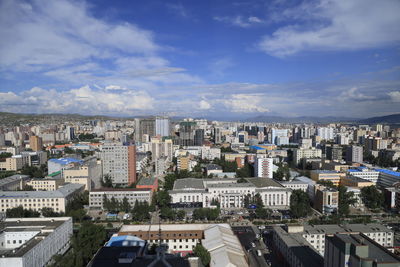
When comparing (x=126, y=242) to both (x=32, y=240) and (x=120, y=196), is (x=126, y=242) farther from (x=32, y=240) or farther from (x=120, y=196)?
(x=120, y=196)

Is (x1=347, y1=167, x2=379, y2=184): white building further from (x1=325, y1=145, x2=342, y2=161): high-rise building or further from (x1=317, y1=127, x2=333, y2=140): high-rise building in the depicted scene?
(x1=317, y1=127, x2=333, y2=140): high-rise building

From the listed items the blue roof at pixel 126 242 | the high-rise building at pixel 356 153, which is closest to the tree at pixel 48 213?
the blue roof at pixel 126 242

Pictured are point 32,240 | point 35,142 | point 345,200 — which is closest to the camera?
point 32,240

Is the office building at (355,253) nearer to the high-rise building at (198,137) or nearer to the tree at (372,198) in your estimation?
the tree at (372,198)

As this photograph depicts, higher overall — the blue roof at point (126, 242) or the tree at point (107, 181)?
the blue roof at point (126, 242)

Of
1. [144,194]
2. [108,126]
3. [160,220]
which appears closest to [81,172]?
[144,194]

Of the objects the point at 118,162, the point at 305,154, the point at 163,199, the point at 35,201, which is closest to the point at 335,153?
the point at 305,154
